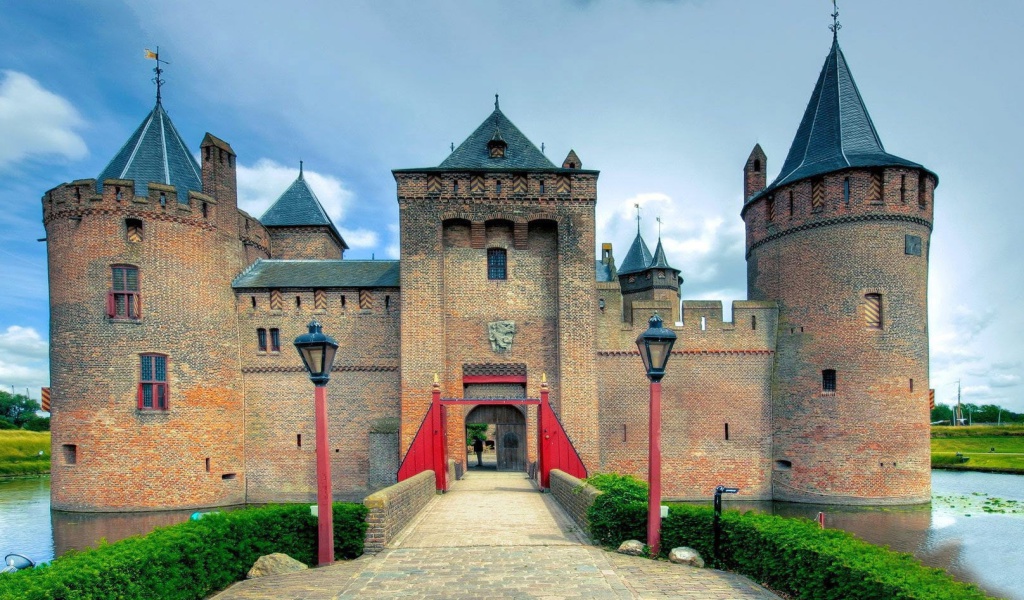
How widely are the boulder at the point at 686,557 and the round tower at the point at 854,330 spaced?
14.6 metres

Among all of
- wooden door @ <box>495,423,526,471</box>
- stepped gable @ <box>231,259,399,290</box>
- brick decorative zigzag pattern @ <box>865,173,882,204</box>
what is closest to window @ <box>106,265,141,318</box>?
stepped gable @ <box>231,259,399,290</box>

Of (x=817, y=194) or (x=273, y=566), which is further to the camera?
(x=817, y=194)

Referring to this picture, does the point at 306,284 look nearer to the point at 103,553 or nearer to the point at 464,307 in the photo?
the point at 464,307

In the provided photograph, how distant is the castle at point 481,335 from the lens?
21.0m

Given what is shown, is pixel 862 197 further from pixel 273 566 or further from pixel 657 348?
pixel 273 566

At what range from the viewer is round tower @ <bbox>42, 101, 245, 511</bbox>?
20.9 m

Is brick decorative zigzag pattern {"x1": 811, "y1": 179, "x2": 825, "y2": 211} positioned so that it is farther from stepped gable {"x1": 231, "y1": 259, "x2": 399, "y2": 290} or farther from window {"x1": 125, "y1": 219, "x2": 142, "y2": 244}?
window {"x1": 125, "y1": 219, "x2": 142, "y2": 244}

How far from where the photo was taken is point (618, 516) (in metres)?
9.74

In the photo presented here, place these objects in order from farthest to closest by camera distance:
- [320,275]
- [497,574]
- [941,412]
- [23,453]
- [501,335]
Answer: [941,412], [23,453], [320,275], [501,335], [497,574]

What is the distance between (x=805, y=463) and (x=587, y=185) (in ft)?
38.5

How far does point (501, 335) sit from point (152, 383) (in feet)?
37.8

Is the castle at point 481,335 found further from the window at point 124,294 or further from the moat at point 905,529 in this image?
the moat at point 905,529

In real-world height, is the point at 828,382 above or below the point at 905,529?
above

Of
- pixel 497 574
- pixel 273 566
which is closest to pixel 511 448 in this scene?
pixel 273 566
